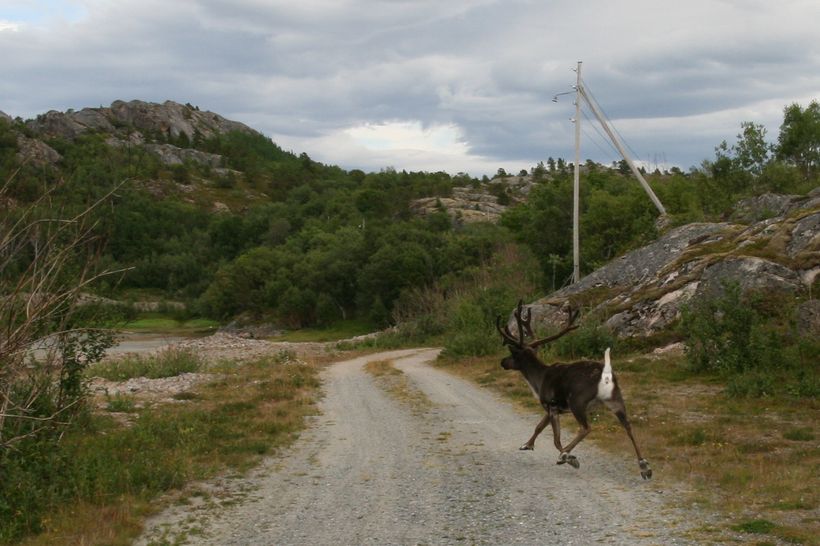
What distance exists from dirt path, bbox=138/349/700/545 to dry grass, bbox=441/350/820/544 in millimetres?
552

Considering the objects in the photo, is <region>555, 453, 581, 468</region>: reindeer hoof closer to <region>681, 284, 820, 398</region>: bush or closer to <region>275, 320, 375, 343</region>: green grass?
<region>681, 284, 820, 398</region>: bush

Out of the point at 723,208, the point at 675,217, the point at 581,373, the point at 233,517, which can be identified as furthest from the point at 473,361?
the point at 233,517

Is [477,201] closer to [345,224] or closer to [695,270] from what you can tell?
[345,224]

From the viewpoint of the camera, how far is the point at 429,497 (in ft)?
34.4

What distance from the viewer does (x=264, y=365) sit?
3447 centimetres

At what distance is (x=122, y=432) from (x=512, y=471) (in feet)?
25.6

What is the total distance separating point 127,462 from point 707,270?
21.9 metres

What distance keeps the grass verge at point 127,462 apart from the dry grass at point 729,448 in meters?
6.27

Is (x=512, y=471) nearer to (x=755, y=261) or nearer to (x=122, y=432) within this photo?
(x=122, y=432)

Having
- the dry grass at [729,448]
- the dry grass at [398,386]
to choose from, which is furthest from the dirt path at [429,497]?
the dry grass at [398,386]

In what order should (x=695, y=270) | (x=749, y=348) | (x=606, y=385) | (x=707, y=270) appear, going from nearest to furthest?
Result: (x=606, y=385) → (x=749, y=348) → (x=707, y=270) → (x=695, y=270)

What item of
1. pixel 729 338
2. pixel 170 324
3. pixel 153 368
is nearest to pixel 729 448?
pixel 729 338

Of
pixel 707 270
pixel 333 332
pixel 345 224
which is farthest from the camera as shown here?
pixel 345 224

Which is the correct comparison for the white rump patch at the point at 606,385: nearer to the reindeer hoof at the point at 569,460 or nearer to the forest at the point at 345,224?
the reindeer hoof at the point at 569,460
